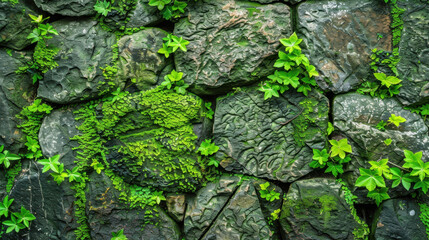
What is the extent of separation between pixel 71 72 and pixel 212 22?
1.26 m

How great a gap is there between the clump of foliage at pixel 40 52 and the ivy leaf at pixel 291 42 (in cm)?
186

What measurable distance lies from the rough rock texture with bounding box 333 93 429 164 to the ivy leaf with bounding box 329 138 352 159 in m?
0.11

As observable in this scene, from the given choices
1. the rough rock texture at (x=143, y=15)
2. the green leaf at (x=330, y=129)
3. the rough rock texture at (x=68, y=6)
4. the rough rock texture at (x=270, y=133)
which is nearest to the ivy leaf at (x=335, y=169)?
the rough rock texture at (x=270, y=133)

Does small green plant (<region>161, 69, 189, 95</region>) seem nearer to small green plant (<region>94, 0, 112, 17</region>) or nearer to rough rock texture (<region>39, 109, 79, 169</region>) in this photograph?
small green plant (<region>94, 0, 112, 17</region>)

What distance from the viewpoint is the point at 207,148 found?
2.53 meters

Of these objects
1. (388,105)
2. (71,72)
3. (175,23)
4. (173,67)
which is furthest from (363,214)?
(71,72)

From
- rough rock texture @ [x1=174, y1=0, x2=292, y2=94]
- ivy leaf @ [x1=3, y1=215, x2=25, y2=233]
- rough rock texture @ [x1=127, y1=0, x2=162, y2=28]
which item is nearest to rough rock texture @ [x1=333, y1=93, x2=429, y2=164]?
rough rock texture @ [x1=174, y1=0, x2=292, y2=94]

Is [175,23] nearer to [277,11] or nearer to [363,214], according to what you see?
[277,11]

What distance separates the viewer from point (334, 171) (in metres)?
2.41

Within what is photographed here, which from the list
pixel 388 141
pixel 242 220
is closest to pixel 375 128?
pixel 388 141

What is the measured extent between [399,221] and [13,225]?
3106 millimetres

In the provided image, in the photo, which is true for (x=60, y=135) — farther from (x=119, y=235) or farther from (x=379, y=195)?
(x=379, y=195)

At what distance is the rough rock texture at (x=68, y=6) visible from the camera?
2533mm

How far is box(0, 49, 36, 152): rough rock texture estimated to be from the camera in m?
2.55
